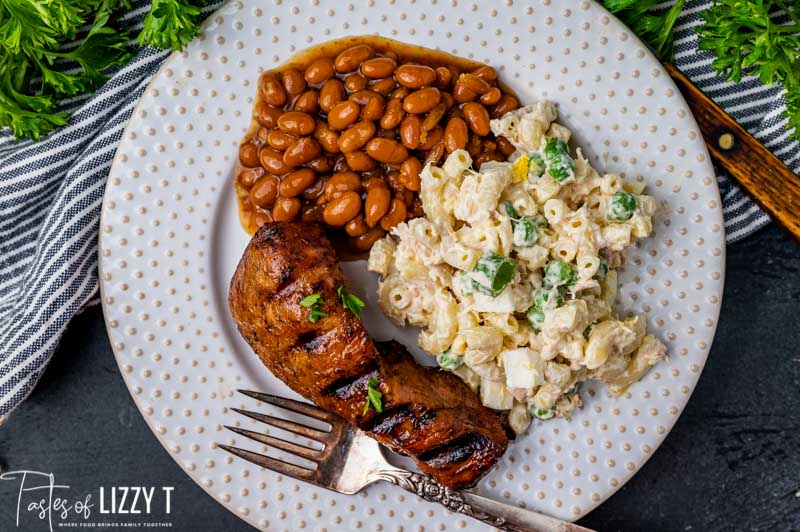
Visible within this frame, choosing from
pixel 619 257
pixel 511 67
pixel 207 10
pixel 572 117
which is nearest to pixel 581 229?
pixel 619 257

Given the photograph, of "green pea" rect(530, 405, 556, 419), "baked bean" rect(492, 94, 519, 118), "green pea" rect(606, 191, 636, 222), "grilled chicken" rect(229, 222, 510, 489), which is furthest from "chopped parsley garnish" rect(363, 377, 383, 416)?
"baked bean" rect(492, 94, 519, 118)

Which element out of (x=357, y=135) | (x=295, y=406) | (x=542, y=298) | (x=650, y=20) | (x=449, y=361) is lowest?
(x=295, y=406)

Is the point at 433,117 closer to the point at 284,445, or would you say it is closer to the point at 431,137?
the point at 431,137

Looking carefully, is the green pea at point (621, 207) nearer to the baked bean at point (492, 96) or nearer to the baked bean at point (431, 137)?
the baked bean at point (492, 96)

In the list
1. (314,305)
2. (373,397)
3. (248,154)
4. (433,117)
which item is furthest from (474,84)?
(373,397)

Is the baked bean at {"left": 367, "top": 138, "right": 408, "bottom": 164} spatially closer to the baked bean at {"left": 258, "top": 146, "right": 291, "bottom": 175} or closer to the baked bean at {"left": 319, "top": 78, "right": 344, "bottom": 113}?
the baked bean at {"left": 319, "top": 78, "right": 344, "bottom": 113}

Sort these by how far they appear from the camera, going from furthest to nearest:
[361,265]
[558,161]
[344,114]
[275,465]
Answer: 1. [361,265]
2. [275,465]
3. [344,114]
4. [558,161]
